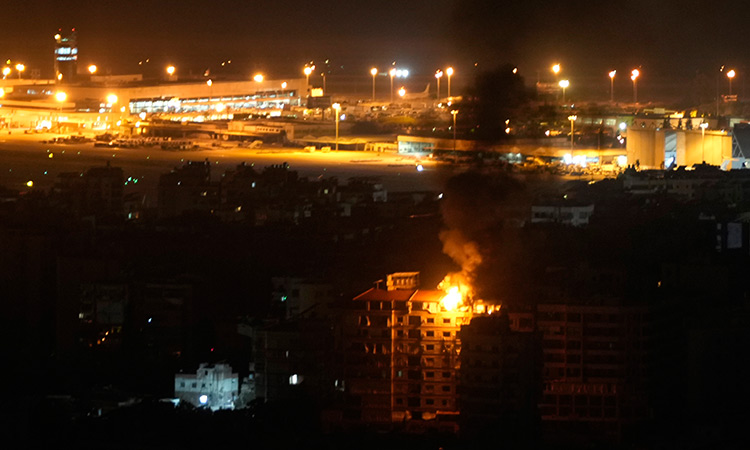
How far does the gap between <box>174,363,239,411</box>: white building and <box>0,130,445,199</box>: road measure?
6677 millimetres

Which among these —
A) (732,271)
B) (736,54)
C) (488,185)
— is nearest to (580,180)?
(732,271)

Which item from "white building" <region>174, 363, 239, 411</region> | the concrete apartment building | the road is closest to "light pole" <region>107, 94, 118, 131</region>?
the road

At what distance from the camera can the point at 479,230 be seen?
954cm

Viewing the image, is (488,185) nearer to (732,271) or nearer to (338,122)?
(732,271)

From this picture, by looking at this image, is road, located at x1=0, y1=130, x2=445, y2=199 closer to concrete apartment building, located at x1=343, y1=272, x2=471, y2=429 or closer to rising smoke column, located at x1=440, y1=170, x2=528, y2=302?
rising smoke column, located at x1=440, y1=170, x2=528, y2=302

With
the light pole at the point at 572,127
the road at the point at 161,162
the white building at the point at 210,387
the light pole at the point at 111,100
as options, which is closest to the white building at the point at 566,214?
the light pole at the point at 572,127

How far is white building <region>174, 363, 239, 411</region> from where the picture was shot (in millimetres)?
9828

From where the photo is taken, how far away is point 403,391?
9.28m

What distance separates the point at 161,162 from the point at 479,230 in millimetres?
10897

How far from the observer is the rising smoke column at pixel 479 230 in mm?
9398

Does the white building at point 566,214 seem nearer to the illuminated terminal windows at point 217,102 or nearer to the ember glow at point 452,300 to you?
the ember glow at point 452,300

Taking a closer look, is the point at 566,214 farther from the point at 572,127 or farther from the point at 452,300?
the point at 452,300

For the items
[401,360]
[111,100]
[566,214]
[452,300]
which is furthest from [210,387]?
[111,100]

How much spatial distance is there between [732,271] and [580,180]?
17.6 feet
